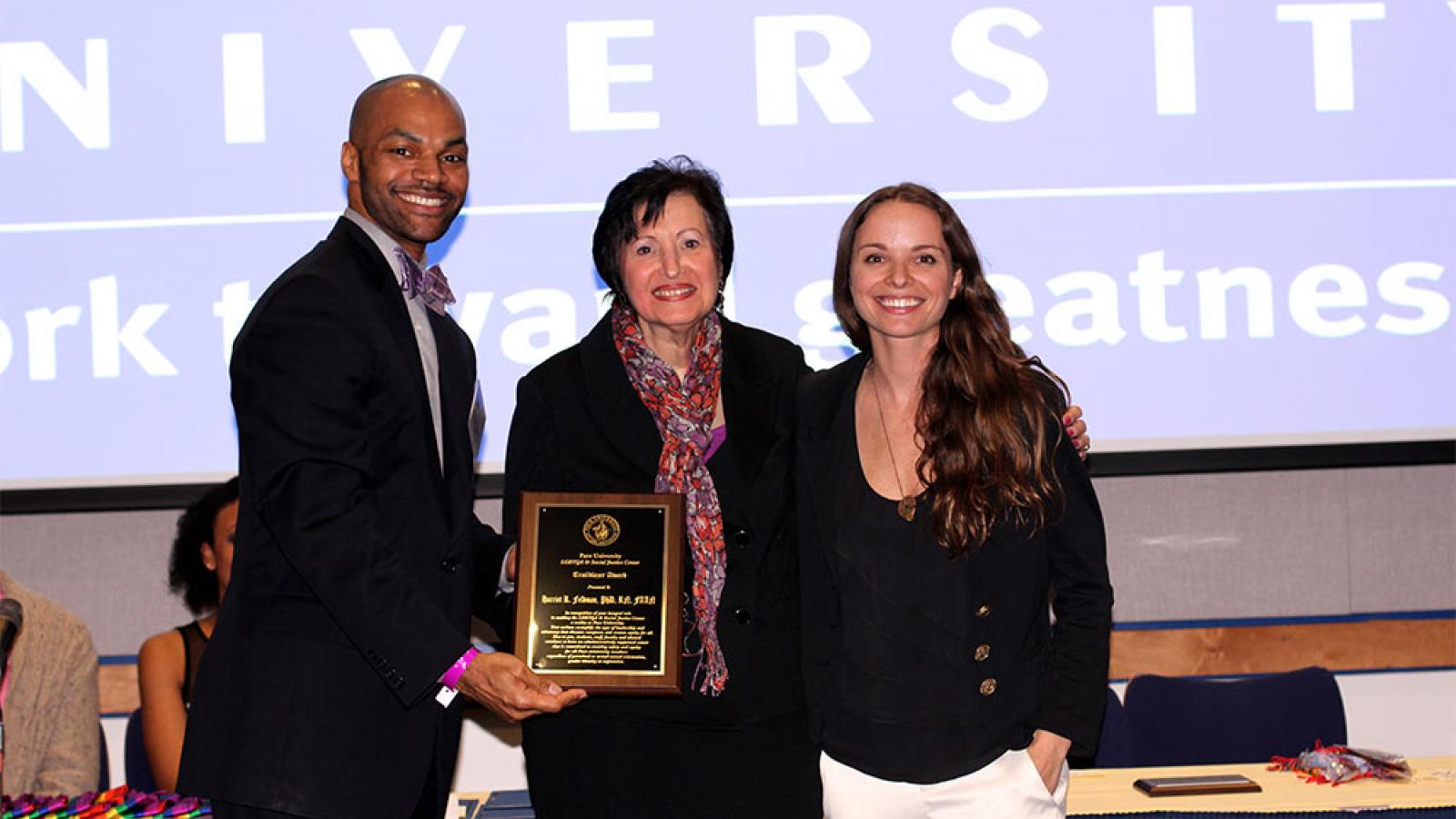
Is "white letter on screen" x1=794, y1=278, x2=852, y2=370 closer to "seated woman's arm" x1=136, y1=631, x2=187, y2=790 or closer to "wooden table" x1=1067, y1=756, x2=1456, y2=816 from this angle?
"wooden table" x1=1067, y1=756, x2=1456, y2=816

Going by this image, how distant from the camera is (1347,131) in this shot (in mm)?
4914

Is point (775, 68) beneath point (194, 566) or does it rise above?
above

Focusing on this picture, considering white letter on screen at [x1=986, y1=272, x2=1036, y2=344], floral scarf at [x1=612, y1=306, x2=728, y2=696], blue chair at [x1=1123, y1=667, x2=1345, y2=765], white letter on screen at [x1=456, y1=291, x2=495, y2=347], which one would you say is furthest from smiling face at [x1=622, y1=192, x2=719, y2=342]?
blue chair at [x1=1123, y1=667, x2=1345, y2=765]

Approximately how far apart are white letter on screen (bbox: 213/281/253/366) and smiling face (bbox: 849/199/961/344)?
8.59ft

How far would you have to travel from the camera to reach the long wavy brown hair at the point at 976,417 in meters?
2.79

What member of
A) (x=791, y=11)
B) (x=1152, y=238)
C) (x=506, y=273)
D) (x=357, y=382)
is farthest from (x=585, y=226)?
(x=357, y=382)

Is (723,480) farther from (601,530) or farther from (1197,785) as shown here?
(1197,785)

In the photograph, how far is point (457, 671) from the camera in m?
2.58

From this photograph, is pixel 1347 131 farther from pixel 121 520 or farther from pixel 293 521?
pixel 121 520

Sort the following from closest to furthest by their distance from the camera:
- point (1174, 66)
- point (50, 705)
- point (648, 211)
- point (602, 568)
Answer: point (602, 568), point (648, 211), point (50, 705), point (1174, 66)

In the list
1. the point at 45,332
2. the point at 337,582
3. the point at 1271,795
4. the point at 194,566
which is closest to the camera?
the point at 337,582

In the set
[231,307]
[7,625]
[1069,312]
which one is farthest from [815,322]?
[7,625]

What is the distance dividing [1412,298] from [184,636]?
13.3ft

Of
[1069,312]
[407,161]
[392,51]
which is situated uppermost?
[392,51]
